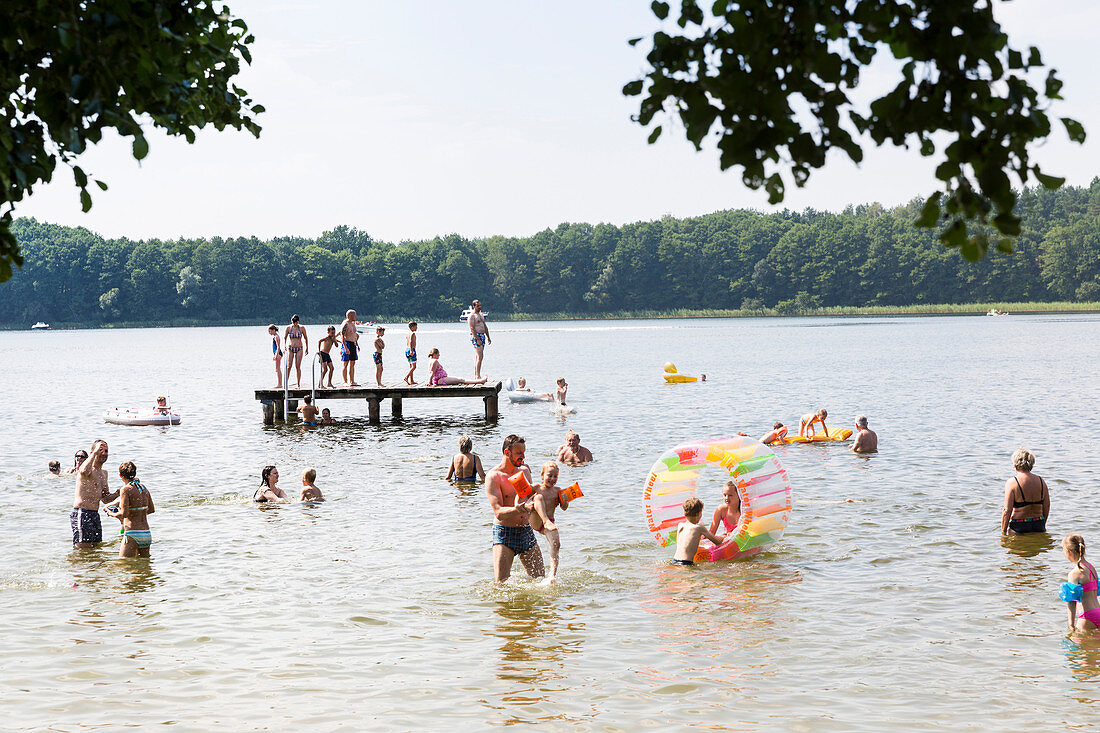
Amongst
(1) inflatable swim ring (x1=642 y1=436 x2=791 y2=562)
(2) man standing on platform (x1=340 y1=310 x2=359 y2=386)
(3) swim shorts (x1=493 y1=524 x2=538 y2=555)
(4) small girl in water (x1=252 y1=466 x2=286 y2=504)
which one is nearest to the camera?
(3) swim shorts (x1=493 y1=524 x2=538 y2=555)

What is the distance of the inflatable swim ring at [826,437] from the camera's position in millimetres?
25250

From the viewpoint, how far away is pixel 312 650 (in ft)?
33.6

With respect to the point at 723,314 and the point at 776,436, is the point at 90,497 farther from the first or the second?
the point at 723,314

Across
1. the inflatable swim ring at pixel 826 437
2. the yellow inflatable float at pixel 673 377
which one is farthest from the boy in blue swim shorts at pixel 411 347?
the yellow inflatable float at pixel 673 377

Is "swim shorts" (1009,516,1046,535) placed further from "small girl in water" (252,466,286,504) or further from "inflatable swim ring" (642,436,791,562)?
"small girl in water" (252,466,286,504)

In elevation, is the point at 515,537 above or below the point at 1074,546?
below

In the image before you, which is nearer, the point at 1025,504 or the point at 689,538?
the point at 689,538

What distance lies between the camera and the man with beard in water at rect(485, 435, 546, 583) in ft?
36.5

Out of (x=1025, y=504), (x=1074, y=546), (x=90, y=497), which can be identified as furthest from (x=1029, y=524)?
(x=90, y=497)

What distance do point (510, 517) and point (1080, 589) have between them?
554 centimetres

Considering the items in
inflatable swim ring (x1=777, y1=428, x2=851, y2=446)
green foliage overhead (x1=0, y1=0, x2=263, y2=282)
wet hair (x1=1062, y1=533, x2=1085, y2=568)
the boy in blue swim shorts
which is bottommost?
inflatable swim ring (x1=777, y1=428, x2=851, y2=446)

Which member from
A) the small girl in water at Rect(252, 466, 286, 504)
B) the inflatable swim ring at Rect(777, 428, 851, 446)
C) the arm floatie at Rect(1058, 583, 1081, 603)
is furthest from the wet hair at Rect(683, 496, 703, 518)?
the inflatable swim ring at Rect(777, 428, 851, 446)

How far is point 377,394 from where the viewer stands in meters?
30.5

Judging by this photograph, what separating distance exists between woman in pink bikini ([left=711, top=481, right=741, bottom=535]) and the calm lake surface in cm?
62
